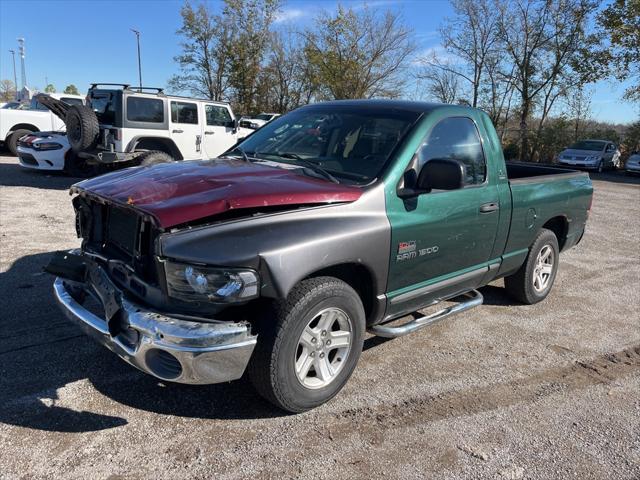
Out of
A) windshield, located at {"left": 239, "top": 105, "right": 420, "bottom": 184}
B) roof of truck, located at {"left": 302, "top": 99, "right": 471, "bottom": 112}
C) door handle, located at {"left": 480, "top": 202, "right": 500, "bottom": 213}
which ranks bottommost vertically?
door handle, located at {"left": 480, "top": 202, "right": 500, "bottom": 213}

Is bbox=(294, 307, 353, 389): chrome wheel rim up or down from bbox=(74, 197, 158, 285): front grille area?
down

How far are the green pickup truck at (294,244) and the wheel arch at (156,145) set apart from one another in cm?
688

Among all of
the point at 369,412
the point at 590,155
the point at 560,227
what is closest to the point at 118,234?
the point at 369,412

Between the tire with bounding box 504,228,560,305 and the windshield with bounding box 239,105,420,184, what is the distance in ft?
6.99

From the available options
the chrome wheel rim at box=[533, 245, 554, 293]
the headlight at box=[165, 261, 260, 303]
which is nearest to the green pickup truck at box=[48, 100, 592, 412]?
the headlight at box=[165, 261, 260, 303]

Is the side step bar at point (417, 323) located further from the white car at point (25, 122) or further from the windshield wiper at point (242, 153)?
the white car at point (25, 122)

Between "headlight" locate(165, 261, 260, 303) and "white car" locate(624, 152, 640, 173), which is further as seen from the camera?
"white car" locate(624, 152, 640, 173)

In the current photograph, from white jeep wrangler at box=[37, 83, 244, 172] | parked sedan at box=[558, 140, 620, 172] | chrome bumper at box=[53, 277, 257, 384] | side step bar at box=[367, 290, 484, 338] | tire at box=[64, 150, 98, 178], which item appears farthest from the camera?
parked sedan at box=[558, 140, 620, 172]

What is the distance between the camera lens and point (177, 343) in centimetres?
250

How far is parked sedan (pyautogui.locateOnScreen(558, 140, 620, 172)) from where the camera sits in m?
22.9

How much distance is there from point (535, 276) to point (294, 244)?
3.41m

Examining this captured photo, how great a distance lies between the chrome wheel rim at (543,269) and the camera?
516cm

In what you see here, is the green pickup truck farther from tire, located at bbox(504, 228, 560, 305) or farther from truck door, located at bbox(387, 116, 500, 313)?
tire, located at bbox(504, 228, 560, 305)

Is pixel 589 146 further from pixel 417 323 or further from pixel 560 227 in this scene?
pixel 417 323
